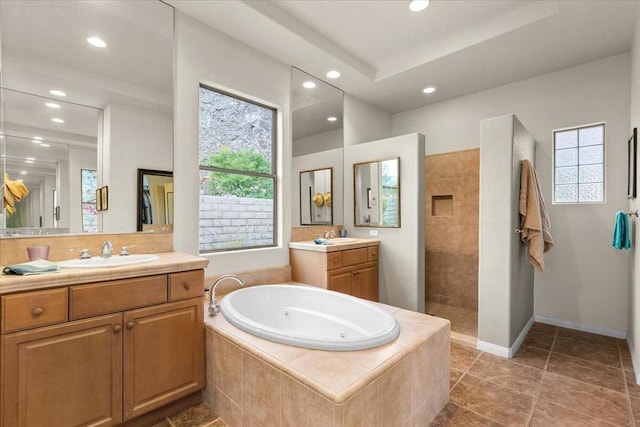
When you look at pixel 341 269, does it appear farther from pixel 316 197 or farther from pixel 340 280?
pixel 316 197

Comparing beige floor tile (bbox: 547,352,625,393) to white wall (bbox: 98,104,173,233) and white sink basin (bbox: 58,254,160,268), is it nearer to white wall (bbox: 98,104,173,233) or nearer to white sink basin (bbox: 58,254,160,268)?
white sink basin (bbox: 58,254,160,268)

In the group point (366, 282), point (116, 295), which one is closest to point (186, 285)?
point (116, 295)

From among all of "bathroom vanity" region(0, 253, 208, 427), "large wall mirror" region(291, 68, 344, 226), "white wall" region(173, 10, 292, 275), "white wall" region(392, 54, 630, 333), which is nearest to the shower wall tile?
"white wall" region(392, 54, 630, 333)

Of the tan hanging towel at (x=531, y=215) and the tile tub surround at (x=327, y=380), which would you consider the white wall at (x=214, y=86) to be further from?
the tan hanging towel at (x=531, y=215)

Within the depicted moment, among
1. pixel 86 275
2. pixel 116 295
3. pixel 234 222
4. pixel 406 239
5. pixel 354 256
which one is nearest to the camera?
pixel 86 275

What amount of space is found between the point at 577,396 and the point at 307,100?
350cm

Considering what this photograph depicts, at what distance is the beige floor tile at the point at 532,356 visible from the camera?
8.17 ft

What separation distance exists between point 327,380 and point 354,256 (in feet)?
6.85

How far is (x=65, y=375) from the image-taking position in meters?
1.48

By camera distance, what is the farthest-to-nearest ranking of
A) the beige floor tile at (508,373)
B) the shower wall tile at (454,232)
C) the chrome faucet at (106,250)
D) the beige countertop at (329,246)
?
the shower wall tile at (454,232) < the beige countertop at (329,246) < the beige floor tile at (508,373) < the chrome faucet at (106,250)

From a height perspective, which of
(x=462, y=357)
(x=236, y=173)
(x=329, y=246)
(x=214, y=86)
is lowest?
(x=462, y=357)

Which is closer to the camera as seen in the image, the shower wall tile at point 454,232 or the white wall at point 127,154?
the white wall at point 127,154

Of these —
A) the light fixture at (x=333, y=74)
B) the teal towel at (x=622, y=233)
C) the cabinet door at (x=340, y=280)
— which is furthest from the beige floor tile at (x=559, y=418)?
the light fixture at (x=333, y=74)

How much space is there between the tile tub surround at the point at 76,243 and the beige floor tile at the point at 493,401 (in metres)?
2.38
